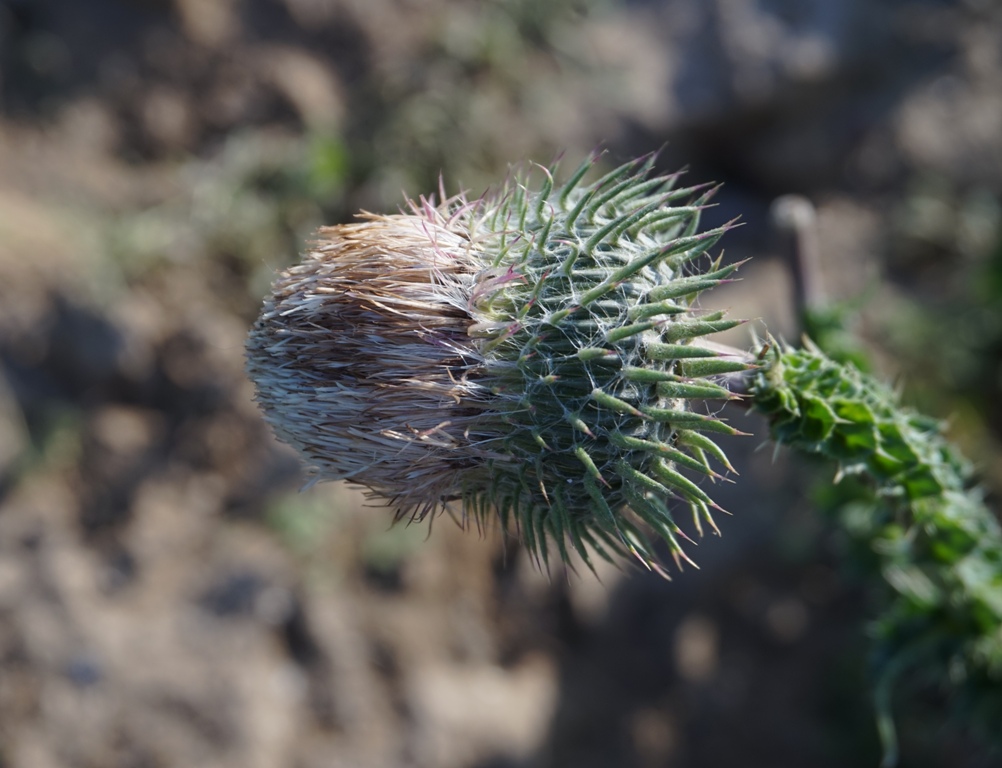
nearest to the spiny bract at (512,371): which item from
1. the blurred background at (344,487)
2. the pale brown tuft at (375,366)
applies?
the pale brown tuft at (375,366)

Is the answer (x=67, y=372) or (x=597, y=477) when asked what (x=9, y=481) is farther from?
(x=597, y=477)

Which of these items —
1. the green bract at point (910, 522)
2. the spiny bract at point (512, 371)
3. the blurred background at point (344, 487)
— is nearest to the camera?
the spiny bract at point (512, 371)

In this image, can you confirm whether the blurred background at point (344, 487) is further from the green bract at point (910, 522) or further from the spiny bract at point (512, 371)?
the spiny bract at point (512, 371)

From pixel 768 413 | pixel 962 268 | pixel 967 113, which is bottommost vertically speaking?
pixel 768 413

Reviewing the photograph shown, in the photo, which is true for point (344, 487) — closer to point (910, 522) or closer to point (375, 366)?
point (375, 366)

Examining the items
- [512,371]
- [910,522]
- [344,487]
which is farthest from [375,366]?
[910,522]

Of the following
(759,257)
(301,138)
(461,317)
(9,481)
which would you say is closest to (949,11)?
(759,257)
